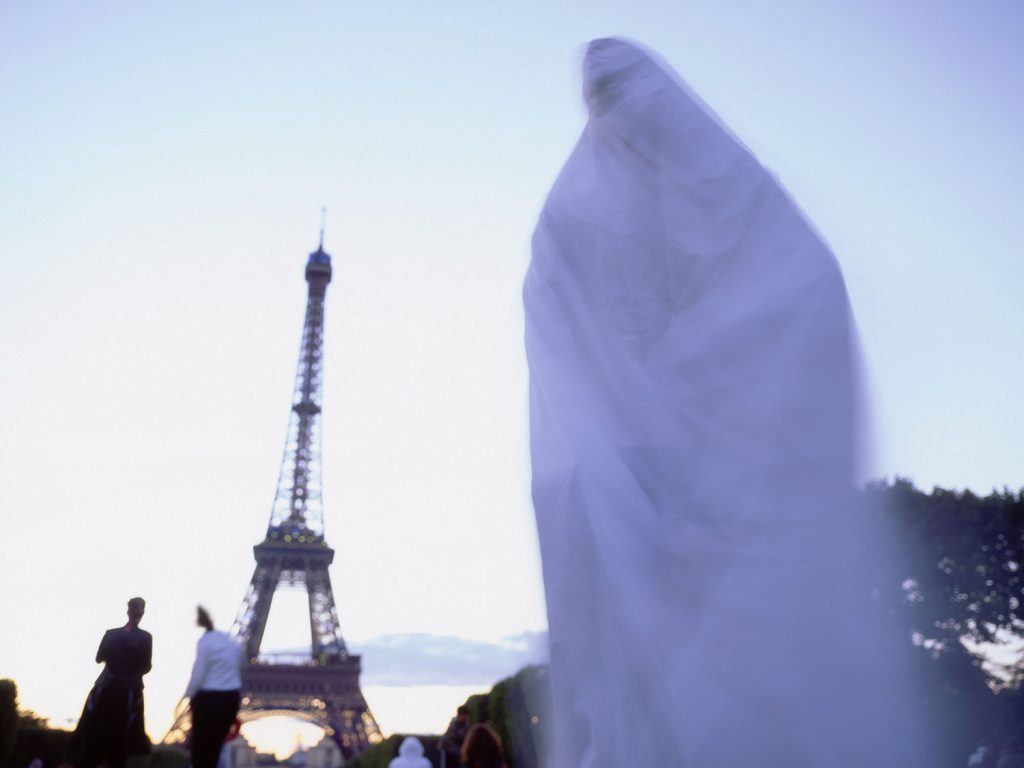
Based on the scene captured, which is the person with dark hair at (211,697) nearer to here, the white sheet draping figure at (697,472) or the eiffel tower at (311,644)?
the white sheet draping figure at (697,472)

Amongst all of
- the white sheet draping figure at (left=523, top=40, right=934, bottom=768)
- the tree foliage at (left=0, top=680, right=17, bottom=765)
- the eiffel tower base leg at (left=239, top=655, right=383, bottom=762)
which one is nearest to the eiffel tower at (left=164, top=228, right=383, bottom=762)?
the eiffel tower base leg at (left=239, top=655, right=383, bottom=762)

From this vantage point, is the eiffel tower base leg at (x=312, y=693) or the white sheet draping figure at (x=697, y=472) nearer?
the white sheet draping figure at (x=697, y=472)

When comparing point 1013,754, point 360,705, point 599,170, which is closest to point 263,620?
point 360,705

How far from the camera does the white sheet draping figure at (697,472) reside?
2160 millimetres

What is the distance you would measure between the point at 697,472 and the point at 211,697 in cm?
472

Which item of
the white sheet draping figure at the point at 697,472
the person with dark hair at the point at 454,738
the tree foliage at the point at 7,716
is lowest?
the white sheet draping figure at the point at 697,472

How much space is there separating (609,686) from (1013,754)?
10487 mm

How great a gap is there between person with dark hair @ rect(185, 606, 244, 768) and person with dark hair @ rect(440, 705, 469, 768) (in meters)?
5.46

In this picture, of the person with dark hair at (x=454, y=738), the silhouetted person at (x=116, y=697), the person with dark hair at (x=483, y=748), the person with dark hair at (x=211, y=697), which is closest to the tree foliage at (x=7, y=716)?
the person with dark hair at (x=454, y=738)

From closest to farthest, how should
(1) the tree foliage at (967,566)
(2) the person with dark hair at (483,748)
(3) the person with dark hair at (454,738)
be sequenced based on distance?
1. (2) the person with dark hair at (483,748)
2. (3) the person with dark hair at (454,738)
3. (1) the tree foliage at (967,566)

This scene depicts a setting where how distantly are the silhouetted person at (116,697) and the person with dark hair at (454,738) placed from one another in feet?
18.0

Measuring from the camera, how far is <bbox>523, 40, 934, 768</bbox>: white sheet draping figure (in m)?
2.16

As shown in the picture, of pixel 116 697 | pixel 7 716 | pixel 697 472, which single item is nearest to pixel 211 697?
pixel 116 697

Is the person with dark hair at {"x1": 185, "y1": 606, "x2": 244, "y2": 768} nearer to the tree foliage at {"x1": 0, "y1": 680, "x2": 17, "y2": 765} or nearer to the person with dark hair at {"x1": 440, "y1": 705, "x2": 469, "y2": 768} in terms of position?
the person with dark hair at {"x1": 440, "y1": 705, "x2": 469, "y2": 768}
